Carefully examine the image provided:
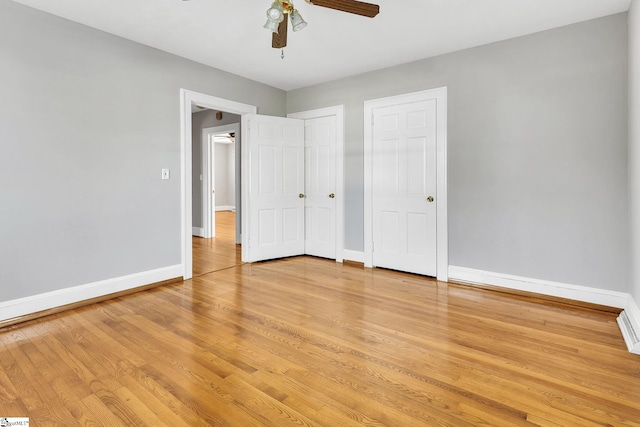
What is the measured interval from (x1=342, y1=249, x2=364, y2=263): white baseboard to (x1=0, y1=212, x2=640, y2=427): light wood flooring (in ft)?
4.01

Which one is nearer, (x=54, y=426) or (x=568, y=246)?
(x=54, y=426)

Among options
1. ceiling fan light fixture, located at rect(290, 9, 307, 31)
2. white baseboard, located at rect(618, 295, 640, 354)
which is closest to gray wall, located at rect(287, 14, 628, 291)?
white baseboard, located at rect(618, 295, 640, 354)

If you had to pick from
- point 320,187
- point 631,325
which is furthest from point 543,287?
point 320,187

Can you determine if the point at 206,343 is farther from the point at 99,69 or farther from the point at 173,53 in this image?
the point at 173,53

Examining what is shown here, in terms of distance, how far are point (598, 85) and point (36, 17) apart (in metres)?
4.86

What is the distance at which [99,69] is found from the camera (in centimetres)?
310

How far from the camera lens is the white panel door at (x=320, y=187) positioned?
476 cm

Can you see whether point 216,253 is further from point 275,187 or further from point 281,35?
point 281,35

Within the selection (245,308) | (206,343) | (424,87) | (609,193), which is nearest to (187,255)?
(245,308)

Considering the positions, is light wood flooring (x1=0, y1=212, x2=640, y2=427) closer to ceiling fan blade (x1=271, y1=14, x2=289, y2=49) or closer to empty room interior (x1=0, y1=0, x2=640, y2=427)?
empty room interior (x1=0, y1=0, x2=640, y2=427)

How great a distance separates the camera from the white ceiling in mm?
2707

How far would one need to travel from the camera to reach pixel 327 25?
3037 millimetres

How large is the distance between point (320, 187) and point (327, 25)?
7.54 ft

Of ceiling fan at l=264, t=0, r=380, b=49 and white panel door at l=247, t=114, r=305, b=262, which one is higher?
ceiling fan at l=264, t=0, r=380, b=49
